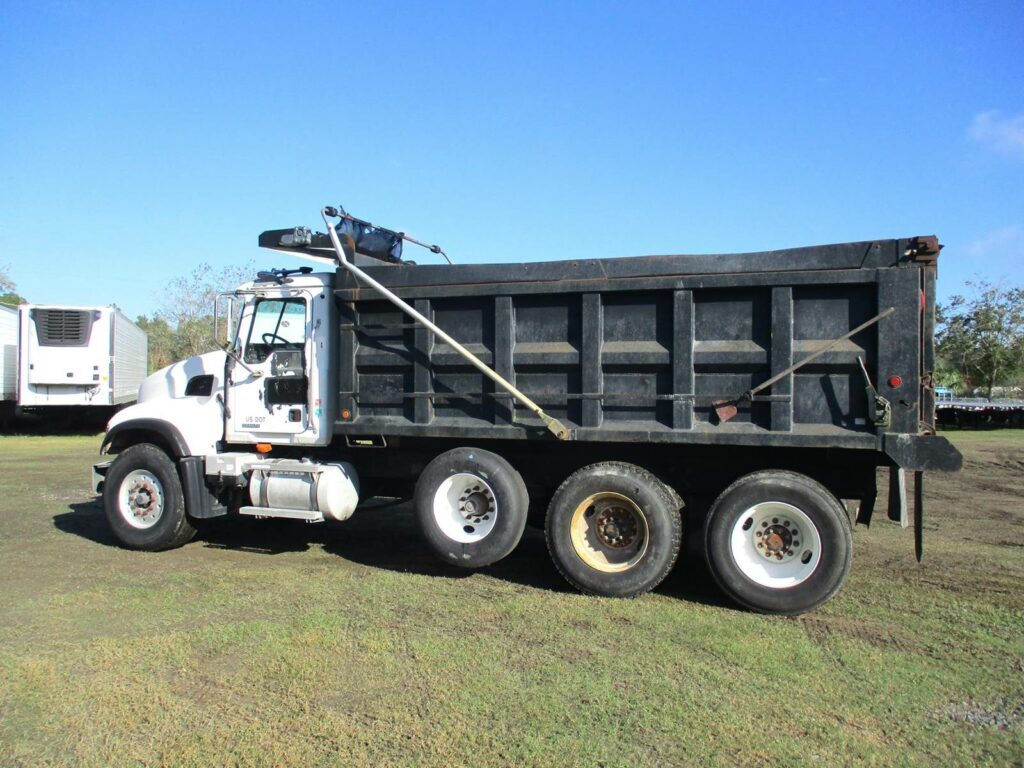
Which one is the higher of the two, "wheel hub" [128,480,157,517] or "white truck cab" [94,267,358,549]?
"white truck cab" [94,267,358,549]

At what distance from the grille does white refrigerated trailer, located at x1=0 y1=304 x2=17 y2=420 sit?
2928mm

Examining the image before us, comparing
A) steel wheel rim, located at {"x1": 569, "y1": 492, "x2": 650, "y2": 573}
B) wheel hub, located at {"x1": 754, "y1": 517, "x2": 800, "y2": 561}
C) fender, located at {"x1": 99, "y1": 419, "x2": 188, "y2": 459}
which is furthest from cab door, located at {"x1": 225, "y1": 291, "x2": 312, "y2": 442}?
wheel hub, located at {"x1": 754, "y1": 517, "x2": 800, "y2": 561}

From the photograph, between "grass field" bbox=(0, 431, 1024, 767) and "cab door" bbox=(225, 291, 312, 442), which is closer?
"grass field" bbox=(0, 431, 1024, 767)

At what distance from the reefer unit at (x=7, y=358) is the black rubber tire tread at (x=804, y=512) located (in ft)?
76.7

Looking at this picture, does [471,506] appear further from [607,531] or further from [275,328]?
[275,328]

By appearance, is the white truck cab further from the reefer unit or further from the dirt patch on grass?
the reefer unit

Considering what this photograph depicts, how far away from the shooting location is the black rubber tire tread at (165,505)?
26.8 ft

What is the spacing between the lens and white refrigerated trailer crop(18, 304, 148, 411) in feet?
69.0

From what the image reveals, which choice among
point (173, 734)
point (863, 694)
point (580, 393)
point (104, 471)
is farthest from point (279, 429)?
point (863, 694)

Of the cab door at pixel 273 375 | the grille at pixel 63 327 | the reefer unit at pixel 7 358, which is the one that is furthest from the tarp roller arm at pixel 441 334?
the reefer unit at pixel 7 358

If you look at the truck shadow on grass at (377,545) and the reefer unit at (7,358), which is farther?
the reefer unit at (7,358)

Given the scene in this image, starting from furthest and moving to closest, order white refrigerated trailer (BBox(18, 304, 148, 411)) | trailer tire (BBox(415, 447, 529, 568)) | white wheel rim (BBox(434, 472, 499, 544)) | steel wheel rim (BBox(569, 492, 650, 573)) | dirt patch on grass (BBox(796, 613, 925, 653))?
1. white refrigerated trailer (BBox(18, 304, 148, 411))
2. white wheel rim (BBox(434, 472, 499, 544))
3. trailer tire (BBox(415, 447, 529, 568))
4. steel wheel rim (BBox(569, 492, 650, 573))
5. dirt patch on grass (BBox(796, 613, 925, 653))

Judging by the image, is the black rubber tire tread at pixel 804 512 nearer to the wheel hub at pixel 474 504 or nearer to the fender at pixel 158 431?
the wheel hub at pixel 474 504

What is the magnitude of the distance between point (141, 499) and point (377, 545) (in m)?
2.51
